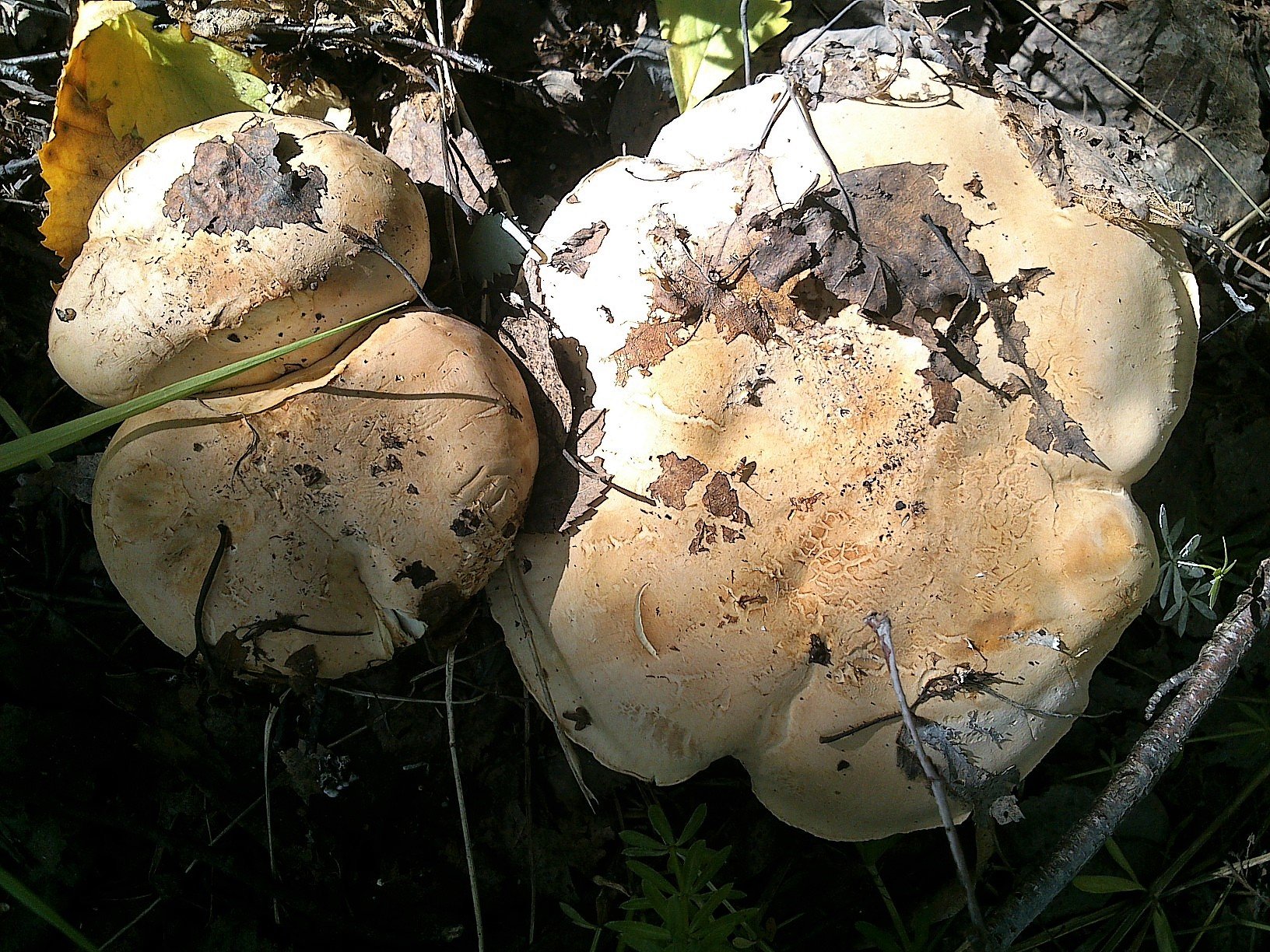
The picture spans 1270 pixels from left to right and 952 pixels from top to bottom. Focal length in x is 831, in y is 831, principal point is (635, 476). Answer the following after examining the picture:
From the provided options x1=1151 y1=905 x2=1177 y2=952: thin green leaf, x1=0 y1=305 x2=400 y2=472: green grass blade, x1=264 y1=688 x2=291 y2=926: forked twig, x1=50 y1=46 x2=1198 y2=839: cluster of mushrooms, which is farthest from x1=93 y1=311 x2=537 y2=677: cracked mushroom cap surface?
x1=1151 y1=905 x2=1177 y2=952: thin green leaf

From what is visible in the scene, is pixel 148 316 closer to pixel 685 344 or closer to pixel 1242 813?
pixel 685 344

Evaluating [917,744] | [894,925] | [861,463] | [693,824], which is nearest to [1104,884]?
[894,925]

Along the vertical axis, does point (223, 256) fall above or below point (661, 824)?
above

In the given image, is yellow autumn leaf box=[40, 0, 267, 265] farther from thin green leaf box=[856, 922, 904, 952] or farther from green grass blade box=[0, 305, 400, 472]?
thin green leaf box=[856, 922, 904, 952]

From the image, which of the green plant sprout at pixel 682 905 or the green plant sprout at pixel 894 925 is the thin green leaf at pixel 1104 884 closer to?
the green plant sprout at pixel 894 925

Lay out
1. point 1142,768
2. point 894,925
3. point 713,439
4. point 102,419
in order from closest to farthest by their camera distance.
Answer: point 102,419
point 713,439
point 1142,768
point 894,925

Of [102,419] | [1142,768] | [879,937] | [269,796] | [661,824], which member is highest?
[102,419]

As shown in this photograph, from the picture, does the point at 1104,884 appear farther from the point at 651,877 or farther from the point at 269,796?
the point at 269,796

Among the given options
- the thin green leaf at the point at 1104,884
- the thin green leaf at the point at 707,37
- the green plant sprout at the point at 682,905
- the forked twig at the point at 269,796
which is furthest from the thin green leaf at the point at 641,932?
the thin green leaf at the point at 707,37
